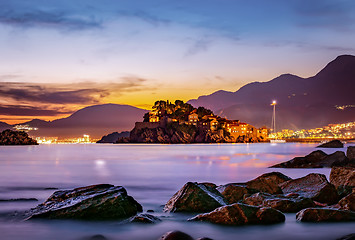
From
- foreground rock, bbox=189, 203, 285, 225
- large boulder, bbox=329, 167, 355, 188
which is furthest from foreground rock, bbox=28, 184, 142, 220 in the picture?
large boulder, bbox=329, 167, 355, 188

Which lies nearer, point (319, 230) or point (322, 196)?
Result: point (319, 230)

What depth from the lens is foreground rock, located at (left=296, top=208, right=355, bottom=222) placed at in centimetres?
1050

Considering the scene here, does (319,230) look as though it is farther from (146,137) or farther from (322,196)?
(146,137)

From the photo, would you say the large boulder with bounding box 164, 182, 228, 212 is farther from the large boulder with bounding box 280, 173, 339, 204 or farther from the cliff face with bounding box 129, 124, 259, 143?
the cliff face with bounding box 129, 124, 259, 143

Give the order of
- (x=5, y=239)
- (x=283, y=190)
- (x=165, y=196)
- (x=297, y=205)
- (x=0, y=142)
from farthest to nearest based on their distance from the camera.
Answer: (x=0, y=142), (x=165, y=196), (x=283, y=190), (x=297, y=205), (x=5, y=239)

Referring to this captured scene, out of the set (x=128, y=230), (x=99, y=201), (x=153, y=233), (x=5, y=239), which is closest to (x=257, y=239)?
(x=153, y=233)

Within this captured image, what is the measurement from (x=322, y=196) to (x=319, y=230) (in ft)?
11.4

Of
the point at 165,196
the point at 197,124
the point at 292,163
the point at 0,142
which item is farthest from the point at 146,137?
the point at 165,196

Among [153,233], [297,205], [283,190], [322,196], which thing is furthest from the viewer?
[283,190]

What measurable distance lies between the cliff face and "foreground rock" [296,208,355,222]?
17221 cm

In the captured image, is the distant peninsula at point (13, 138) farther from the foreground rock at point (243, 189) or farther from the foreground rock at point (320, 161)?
the foreground rock at point (243, 189)

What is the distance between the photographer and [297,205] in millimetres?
12047

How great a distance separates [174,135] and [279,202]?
569 ft

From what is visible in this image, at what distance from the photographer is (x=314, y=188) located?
Result: 13.9m
